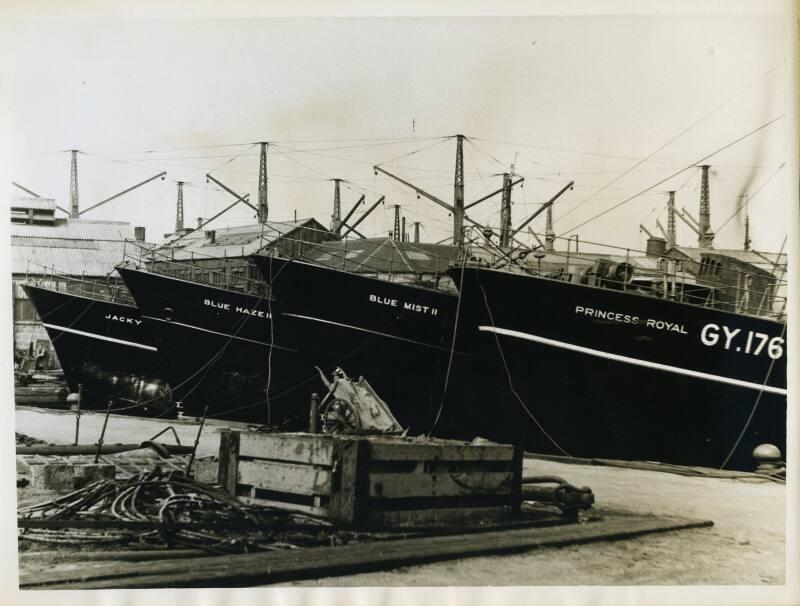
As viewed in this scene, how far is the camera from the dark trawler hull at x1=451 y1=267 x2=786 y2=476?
6211mm

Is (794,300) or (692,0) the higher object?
(692,0)

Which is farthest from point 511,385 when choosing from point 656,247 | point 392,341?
point 656,247

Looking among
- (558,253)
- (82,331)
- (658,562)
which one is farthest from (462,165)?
(82,331)

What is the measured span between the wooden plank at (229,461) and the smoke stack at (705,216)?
14.2ft

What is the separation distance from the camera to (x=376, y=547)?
5.04 meters

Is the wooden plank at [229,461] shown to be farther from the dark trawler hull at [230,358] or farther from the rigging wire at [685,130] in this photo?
the rigging wire at [685,130]

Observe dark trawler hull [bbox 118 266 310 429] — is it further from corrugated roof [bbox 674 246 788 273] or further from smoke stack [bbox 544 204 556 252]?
corrugated roof [bbox 674 246 788 273]

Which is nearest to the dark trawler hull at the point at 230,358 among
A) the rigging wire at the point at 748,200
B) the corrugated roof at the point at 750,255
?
the corrugated roof at the point at 750,255

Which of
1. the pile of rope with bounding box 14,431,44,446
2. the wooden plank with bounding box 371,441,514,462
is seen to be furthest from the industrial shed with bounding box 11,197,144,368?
the wooden plank with bounding box 371,441,514,462

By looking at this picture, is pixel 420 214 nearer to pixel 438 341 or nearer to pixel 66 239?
pixel 438 341

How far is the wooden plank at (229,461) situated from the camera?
546cm

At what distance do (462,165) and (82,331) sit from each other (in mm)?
4610

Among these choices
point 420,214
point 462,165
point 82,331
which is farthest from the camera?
point 82,331

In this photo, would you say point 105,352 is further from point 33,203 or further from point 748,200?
point 748,200
